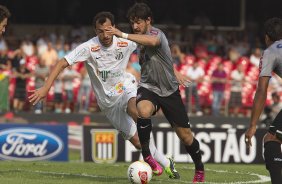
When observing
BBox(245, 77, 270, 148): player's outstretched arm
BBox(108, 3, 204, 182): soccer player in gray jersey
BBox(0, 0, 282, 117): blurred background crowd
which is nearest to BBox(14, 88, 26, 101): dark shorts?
BBox(0, 0, 282, 117): blurred background crowd

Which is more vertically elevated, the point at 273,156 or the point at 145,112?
the point at 145,112

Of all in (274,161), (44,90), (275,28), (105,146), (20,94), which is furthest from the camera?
(20,94)

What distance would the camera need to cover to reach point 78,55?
1309 cm

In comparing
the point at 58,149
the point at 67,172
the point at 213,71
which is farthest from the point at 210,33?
the point at 67,172

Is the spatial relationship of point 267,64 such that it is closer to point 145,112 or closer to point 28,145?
point 145,112

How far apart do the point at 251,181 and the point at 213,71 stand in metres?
14.3

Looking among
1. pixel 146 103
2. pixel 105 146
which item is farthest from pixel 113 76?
pixel 105 146

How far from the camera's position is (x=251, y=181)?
1308 cm

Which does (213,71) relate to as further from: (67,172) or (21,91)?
(67,172)

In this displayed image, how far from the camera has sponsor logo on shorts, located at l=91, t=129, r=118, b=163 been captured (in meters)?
20.4

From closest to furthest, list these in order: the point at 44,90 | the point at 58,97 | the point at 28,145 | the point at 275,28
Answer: the point at 275,28 < the point at 44,90 < the point at 28,145 < the point at 58,97

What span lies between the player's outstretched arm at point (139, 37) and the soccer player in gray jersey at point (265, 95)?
1.99 meters

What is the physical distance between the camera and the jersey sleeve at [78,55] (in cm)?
1290

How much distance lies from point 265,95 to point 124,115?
414 cm
